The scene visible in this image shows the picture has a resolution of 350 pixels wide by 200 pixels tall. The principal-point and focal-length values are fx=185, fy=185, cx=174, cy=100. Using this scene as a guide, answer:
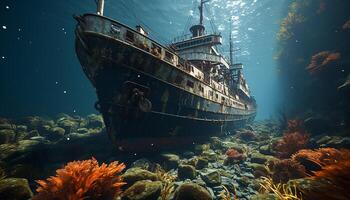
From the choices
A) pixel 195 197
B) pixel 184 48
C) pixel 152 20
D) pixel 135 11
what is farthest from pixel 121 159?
pixel 152 20

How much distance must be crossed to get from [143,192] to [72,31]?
6424cm

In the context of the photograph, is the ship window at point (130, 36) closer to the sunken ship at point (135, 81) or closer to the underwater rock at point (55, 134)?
the sunken ship at point (135, 81)

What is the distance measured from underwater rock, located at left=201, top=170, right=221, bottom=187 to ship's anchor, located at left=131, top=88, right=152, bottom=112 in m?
4.12

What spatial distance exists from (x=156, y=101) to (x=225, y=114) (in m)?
10.1

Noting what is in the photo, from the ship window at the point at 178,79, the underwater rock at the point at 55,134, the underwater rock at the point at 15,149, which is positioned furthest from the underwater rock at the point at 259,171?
the underwater rock at the point at 55,134

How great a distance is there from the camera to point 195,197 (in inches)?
188

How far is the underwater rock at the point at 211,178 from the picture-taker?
700 centimetres

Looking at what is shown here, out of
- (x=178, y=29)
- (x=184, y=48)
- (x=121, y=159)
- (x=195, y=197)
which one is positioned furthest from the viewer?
(x=178, y=29)

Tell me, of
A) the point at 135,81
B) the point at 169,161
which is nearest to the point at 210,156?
the point at 169,161

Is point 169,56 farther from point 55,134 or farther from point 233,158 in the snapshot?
point 55,134

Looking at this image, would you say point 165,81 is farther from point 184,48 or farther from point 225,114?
point 225,114

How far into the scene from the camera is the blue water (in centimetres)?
3478

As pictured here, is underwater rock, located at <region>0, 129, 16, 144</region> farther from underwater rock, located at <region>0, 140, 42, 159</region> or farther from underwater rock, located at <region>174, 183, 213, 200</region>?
underwater rock, located at <region>174, 183, 213, 200</region>

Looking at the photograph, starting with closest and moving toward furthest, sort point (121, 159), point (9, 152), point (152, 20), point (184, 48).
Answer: point (9, 152), point (121, 159), point (184, 48), point (152, 20)
